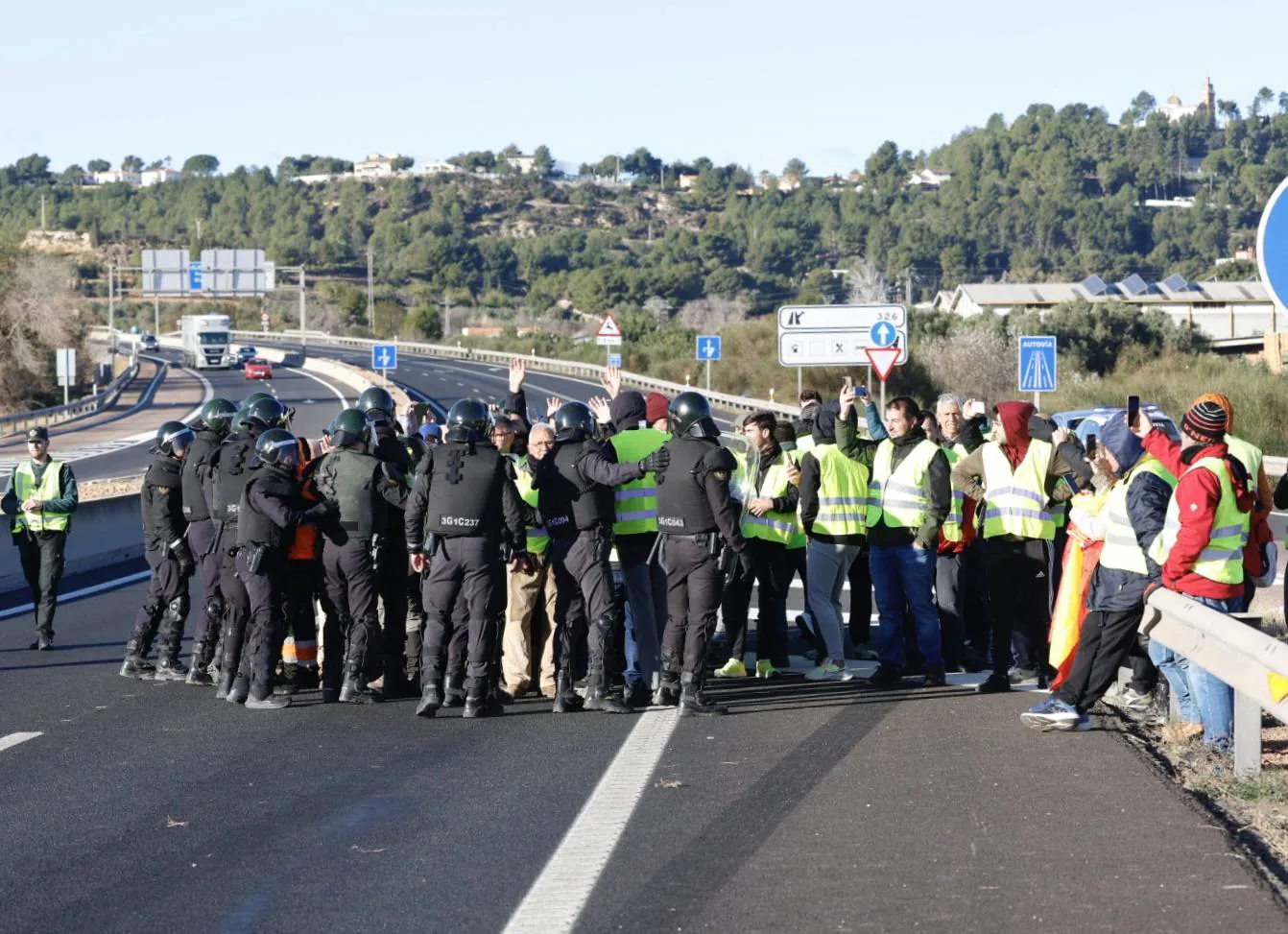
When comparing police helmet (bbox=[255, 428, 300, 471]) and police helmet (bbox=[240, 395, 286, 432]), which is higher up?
police helmet (bbox=[240, 395, 286, 432])

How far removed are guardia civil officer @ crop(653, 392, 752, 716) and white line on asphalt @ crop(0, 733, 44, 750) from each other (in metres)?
3.81

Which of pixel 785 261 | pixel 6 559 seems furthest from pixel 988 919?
pixel 785 261

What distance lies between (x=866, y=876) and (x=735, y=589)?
18.7 ft

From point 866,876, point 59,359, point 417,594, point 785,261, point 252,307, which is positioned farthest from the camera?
point 785,261

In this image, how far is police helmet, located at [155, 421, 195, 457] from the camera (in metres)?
12.8

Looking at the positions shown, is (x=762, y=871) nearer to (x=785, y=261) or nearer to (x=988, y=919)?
(x=988, y=919)

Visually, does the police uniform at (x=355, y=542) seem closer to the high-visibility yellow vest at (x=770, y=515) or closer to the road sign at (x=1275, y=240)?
the high-visibility yellow vest at (x=770, y=515)

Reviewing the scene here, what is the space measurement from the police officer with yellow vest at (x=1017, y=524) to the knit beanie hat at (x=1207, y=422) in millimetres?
2296

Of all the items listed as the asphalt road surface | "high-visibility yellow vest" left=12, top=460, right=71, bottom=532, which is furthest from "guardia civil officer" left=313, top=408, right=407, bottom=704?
"high-visibility yellow vest" left=12, top=460, right=71, bottom=532

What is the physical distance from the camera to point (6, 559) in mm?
19828

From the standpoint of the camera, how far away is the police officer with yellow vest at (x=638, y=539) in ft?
37.0

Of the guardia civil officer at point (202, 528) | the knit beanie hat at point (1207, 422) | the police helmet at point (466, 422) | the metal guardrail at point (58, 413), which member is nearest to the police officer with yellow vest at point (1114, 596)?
the knit beanie hat at point (1207, 422)

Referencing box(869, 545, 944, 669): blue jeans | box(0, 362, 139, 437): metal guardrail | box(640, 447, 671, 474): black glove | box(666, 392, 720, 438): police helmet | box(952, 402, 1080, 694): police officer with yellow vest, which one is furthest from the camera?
box(0, 362, 139, 437): metal guardrail

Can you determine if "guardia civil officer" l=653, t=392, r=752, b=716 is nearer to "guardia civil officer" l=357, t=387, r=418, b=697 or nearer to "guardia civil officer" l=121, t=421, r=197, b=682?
"guardia civil officer" l=357, t=387, r=418, b=697
